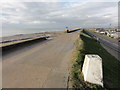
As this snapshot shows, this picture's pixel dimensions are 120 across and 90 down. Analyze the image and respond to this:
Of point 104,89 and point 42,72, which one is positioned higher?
point 42,72

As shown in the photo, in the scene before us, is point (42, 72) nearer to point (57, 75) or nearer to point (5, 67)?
point (57, 75)

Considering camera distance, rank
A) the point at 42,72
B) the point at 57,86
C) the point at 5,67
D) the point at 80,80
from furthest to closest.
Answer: the point at 5,67
the point at 42,72
the point at 80,80
the point at 57,86

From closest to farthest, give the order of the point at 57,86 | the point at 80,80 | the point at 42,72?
the point at 57,86 < the point at 80,80 < the point at 42,72

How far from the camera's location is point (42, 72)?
5250 millimetres

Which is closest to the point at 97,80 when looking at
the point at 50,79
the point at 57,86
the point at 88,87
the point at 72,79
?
the point at 88,87

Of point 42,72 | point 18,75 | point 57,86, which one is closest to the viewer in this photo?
point 57,86

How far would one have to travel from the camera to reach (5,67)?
5816mm

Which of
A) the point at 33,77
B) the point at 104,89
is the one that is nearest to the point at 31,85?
the point at 33,77

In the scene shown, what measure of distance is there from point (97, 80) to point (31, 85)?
251cm

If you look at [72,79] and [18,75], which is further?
[18,75]

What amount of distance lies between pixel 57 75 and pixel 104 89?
2009 millimetres

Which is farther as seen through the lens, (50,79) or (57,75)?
(57,75)

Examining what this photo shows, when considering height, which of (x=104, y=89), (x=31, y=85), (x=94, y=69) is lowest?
(x=104, y=89)

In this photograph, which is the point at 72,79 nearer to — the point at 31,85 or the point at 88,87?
the point at 88,87
